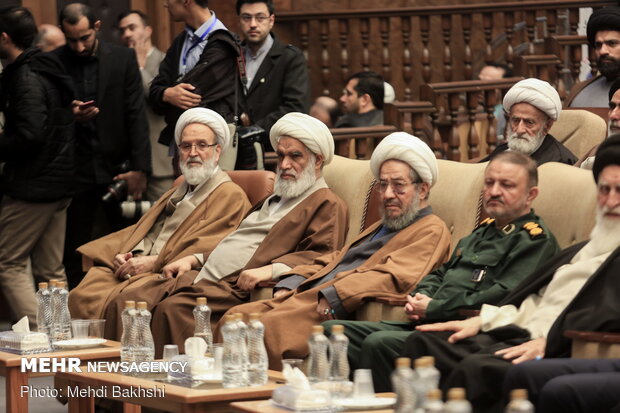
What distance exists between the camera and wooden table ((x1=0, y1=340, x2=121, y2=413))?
5.20 meters

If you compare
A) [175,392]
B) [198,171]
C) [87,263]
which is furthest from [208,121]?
[175,392]

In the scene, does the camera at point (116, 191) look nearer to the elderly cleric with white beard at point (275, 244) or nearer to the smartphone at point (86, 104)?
the smartphone at point (86, 104)

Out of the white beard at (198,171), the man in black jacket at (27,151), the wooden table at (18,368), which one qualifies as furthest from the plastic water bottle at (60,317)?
the man in black jacket at (27,151)

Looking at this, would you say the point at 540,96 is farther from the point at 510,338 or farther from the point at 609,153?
the point at 510,338

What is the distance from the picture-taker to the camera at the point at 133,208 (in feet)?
25.7

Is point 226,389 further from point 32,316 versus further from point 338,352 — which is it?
point 32,316

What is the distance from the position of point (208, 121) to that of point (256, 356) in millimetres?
2417

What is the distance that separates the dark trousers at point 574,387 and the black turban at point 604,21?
324 centimetres

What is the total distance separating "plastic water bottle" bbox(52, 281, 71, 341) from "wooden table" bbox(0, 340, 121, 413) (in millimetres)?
237

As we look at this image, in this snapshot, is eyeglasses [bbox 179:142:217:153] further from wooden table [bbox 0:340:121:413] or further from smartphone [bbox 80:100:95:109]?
wooden table [bbox 0:340:121:413]

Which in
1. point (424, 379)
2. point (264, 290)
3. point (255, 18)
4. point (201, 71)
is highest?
point (255, 18)

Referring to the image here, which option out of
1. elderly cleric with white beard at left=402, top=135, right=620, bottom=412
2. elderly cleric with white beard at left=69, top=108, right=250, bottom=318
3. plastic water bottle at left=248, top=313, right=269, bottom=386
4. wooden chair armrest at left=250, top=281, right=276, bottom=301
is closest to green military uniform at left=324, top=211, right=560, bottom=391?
elderly cleric with white beard at left=402, top=135, right=620, bottom=412

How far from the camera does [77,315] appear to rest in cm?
668

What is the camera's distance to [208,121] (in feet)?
22.4
